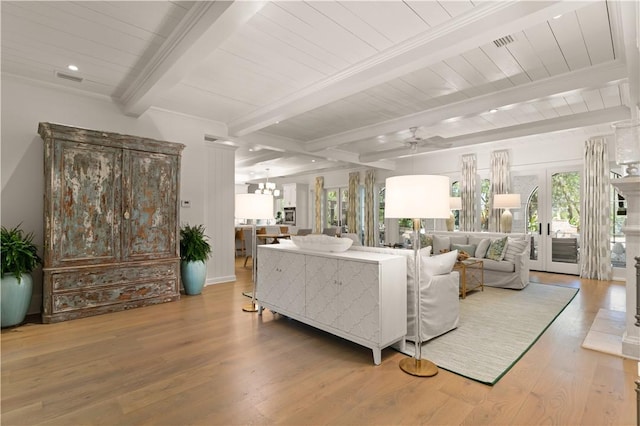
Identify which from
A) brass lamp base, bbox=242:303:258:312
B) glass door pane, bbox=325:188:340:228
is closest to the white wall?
brass lamp base, bbox=242:303:258:312

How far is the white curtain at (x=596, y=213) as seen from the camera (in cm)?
607

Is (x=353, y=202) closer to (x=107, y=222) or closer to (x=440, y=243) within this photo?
(x=440, y=243)

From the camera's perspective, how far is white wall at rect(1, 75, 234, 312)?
374 cm

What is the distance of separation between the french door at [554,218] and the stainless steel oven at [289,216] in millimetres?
7412

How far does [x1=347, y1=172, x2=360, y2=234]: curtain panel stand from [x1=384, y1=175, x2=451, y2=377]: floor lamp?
25.1 feet

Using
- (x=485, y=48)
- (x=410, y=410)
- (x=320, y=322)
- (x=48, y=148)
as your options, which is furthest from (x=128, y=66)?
(x=410, y=410)

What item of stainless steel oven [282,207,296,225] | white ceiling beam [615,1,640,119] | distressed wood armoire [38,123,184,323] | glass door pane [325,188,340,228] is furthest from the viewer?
stainless steel oven [282,207,296,225]

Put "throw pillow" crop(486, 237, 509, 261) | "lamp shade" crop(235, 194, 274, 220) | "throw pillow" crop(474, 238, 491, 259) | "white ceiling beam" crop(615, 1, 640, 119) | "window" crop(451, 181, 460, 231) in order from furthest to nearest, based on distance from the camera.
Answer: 1. "window" crop(451, 181, 460, 231)
2. "throw pillow" crop(474, 238, 491, 259)
3. "throw pillow" crop(486, 237, 509, 261)
4. "lamp shade" crop(235, 194, 274, 220)
5. "white ceiling beam" crop(615, 1, 640, 119)

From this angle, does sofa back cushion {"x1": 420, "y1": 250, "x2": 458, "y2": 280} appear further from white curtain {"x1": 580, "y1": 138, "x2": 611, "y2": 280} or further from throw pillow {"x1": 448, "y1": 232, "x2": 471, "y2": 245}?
white curtain {"x1": 580, "y1": 138, "x2": 611, "y2": 280}

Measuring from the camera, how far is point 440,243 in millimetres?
6270

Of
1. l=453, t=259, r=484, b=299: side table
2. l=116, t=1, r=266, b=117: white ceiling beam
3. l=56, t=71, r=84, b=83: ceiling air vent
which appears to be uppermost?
l=56, t=71, r=84, b=83: ceiling air vent

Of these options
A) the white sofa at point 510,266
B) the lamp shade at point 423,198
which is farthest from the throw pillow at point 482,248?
the lamp shade at point 423,198

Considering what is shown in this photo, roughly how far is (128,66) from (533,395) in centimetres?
471

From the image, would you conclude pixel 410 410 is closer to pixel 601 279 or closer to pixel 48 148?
pixel 48 148
